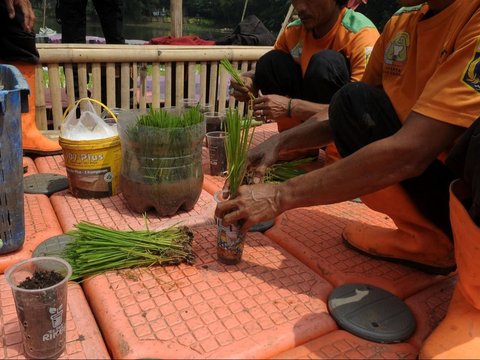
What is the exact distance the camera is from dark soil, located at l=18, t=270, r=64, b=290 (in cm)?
112

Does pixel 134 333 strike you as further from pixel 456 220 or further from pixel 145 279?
pixel 456 220

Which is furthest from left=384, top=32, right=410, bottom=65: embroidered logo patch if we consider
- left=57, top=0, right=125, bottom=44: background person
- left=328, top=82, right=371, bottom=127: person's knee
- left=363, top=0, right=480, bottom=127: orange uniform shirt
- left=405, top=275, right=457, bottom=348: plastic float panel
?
left=57, top=0, right=125, bottom=44: background person

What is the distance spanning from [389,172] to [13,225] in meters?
1.26

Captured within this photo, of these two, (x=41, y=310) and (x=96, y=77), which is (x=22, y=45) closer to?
(x=96, y=77)

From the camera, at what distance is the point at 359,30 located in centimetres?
239

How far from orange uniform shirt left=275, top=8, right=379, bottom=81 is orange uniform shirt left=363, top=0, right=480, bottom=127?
481 mm

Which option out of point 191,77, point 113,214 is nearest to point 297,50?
point 191,77

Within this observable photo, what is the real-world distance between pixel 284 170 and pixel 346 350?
1.27 m

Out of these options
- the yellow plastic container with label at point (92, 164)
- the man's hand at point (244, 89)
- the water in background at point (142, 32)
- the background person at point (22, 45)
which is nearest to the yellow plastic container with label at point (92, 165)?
the yellow plastic container with label at point (92, 164)

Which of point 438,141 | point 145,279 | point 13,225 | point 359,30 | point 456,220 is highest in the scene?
point 359,30

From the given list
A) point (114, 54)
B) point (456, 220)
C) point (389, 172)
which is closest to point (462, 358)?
point (456, 220)

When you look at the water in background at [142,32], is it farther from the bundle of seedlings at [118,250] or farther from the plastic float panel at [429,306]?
the plastic float panel at [429,306]

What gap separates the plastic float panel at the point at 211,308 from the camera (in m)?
1.20

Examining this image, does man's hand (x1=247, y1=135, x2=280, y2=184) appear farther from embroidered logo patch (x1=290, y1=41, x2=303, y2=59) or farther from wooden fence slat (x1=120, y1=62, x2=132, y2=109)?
wooden fence slat (x1=120, y1=62, x2=132, y2=109)
